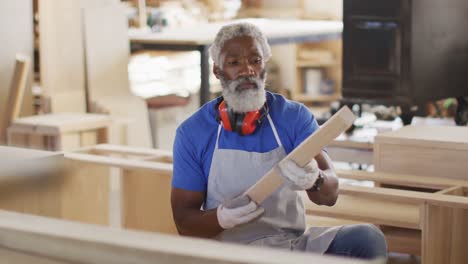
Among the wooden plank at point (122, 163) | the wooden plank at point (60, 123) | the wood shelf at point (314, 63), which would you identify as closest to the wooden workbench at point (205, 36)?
the wood shelf at point (314, 63)

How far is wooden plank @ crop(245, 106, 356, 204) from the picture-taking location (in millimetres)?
2479

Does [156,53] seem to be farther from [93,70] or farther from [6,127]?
[6,127]

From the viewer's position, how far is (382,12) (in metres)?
6.04

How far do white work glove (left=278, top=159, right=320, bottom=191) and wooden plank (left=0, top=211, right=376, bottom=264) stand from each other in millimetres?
1004

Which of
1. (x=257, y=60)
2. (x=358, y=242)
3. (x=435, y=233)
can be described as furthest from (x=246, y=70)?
(x=435, y=233)

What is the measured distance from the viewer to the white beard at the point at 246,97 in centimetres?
296

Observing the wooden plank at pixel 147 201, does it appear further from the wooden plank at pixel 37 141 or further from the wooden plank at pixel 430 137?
the wooden plank at pixel 37 141

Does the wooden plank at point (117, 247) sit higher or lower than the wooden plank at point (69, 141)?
higher

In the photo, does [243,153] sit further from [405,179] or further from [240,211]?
[405,179]

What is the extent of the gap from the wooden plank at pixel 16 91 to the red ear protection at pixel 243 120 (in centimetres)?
327

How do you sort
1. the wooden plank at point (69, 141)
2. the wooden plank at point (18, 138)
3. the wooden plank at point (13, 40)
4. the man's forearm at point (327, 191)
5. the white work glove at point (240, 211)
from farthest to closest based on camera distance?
1. the wooden plank at point (13, 40)
2. the wooden plank at point (18, 138)
3. the wooden plank at point (69, 141)
4. the man's forearm at point (327, 191)
5. the white work glove at point (240, 211)

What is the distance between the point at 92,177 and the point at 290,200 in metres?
1.61

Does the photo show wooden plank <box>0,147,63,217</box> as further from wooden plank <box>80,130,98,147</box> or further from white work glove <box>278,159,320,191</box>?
wooden plank <box>80,130,98,147</box>

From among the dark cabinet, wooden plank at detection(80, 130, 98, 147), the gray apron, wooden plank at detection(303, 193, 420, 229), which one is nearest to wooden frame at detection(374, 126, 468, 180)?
wooden plank at detection(303, 193, 420, 229)
